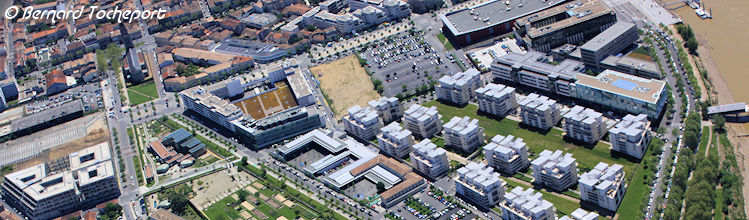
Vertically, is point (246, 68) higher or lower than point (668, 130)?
higher

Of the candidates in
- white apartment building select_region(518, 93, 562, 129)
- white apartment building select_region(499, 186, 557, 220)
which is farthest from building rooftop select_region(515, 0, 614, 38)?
white apartment building select_region(499, 186, 557, 220)

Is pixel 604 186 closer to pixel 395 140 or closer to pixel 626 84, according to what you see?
pixel 626 84

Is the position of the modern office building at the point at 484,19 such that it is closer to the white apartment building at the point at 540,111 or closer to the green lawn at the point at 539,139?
the green lawn at the point at 539,139

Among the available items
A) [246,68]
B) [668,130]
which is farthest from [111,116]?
[668,130]

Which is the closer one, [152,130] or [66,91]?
[152,130]

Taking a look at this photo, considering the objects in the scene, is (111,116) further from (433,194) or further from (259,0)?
(433,194)

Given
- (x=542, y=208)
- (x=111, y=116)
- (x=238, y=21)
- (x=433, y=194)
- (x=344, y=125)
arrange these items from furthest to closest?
(x=238, y=21) → (x=111, y=116) → (x=344, y=125) → (x=433, y=194) → (x=542, y=208)

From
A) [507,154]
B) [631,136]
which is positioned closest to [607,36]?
[631,136]
